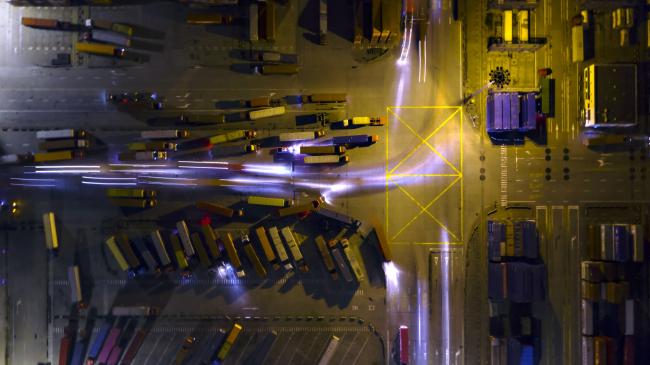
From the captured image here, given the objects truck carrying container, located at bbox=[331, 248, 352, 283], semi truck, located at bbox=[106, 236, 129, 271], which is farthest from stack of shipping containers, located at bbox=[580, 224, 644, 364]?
semi truck, located at bbox=[106, 236, 129, 271]

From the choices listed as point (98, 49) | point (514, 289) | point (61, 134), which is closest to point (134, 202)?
point (61, 134)

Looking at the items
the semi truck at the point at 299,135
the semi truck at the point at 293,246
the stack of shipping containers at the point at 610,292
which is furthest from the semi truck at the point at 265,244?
the stack of shipping containers at the point at 610,292

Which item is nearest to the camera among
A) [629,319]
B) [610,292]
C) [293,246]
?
[610,292]

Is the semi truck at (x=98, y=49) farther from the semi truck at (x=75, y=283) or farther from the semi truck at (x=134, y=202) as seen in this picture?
the semi truck at (x=75, y=283)

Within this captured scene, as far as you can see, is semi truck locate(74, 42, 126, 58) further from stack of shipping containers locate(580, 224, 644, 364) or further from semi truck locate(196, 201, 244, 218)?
stack of shipping containers locate(580, 224, 644, 364)

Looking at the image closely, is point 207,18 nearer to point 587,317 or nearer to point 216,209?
point 216,209

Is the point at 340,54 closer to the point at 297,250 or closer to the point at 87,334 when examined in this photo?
the point at 297,250

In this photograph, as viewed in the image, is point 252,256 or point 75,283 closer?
point 75,283
